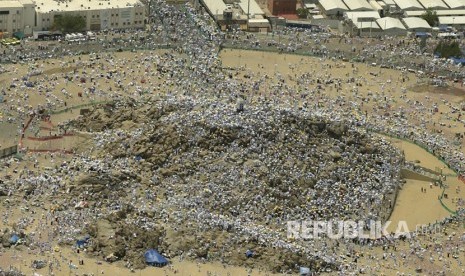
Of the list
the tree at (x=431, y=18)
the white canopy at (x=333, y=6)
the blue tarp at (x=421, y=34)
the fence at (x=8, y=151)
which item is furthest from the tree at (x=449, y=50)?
the fence at (x=8, y=151)

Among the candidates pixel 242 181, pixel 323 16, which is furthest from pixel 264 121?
pixel 323 16

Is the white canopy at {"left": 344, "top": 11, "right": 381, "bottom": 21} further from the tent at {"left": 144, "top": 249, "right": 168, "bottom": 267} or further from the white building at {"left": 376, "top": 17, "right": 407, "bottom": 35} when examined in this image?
the tent at {"left": 144, "top": 249, "right": 168, "bottom": 267}

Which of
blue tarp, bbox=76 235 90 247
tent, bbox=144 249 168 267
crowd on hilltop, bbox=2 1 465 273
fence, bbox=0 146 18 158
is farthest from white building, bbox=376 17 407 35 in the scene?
blue tarp, bbox=76 235 90 247

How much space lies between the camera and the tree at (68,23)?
107319 mm

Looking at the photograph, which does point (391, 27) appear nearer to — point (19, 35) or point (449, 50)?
point (449, 50)

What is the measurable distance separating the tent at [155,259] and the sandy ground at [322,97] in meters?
0.45

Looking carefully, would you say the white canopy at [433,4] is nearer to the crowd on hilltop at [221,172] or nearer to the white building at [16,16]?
the crowd on hilltop at [221,172]

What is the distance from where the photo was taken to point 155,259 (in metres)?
64.2

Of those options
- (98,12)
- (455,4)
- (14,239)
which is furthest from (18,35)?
(455,4)

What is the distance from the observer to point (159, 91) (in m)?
93.5

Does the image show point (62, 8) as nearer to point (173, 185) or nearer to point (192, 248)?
point (173, 185)

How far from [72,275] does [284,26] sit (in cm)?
5883

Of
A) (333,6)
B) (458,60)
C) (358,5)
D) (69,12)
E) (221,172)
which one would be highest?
(358,5)

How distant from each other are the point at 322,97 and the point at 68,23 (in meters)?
28.5
